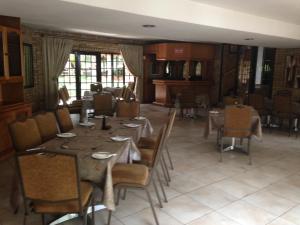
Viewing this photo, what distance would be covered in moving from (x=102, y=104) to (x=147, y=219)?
3698 mm

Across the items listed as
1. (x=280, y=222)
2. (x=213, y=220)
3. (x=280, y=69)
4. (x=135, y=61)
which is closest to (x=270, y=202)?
(x=280, y=222)

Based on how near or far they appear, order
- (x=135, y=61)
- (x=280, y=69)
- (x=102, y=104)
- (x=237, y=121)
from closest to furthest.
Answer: (x=237, y=121), (x=102, y=104), (x=280, y=69), (x=135, y=61)

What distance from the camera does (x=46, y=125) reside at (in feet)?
11.5

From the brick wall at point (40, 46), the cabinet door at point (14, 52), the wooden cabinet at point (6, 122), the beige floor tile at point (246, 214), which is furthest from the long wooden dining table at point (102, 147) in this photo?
the brick wall at point (40, 46)

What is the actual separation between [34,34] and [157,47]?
4289 millimetres

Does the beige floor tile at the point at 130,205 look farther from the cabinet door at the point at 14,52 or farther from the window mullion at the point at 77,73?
the window mullion at the point at 77,73

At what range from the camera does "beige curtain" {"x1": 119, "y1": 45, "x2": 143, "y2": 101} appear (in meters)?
10.2

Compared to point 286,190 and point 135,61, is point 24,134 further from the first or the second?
point 135,61

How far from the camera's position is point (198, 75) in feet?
35.1

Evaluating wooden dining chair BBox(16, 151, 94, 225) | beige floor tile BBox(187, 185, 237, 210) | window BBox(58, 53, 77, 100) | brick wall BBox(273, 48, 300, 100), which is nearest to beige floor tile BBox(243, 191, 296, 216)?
beige floor tile BBox(187, 185, 237, 210)

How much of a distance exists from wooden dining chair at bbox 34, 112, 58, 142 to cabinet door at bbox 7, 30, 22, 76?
176 cm

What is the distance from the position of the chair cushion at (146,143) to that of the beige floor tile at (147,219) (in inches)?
45.1

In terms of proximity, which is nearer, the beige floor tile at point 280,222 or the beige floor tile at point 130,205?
the beige floor tile at point 280,222

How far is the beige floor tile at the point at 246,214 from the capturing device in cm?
278
